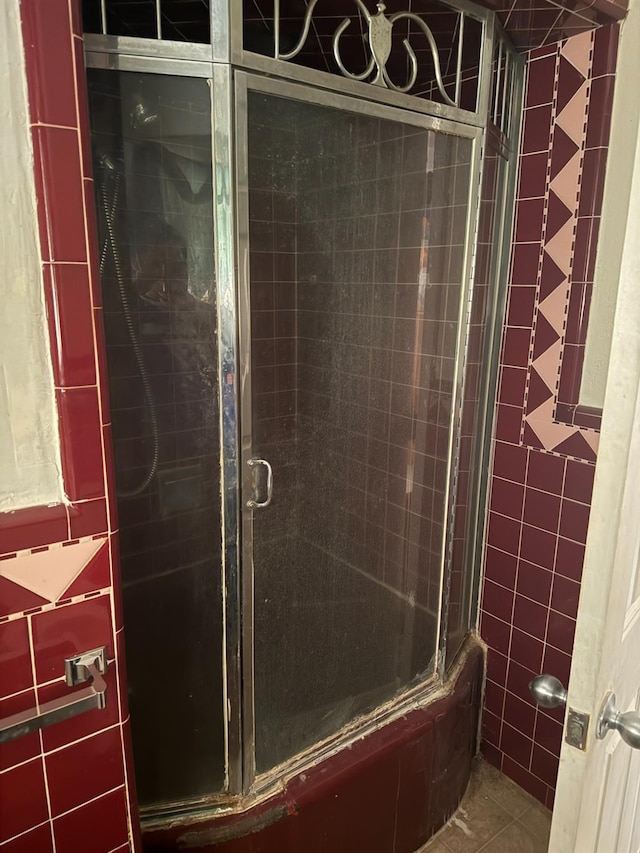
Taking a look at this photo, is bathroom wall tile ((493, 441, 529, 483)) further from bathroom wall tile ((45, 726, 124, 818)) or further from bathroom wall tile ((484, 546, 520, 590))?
bathroom wall tile ((45, 726, 124, 818))

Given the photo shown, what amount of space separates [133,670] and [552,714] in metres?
1.18

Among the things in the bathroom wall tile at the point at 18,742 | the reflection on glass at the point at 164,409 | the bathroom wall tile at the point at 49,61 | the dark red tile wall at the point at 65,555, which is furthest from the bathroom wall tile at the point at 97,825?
the bathroom wall tile at the point at 49,61

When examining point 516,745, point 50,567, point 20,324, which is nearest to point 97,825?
point 50,567

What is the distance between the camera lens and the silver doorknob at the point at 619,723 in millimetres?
803

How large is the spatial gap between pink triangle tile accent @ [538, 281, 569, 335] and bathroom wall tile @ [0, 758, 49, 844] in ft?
4.80

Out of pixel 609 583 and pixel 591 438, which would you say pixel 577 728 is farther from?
pixel 591 438

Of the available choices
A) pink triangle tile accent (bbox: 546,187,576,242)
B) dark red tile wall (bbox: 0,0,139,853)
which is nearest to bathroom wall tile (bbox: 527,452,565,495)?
pink triangle tile accent (bbox: 546,187,576,242)

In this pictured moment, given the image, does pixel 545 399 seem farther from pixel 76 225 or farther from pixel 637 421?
pixel 76 225

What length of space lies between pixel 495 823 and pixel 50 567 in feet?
5.04

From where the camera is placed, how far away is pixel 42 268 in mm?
838

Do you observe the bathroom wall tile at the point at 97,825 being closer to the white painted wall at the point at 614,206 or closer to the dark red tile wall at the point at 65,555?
the dark red tile wall at the point at 65,555

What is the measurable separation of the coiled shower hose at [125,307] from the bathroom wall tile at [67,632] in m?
0.29

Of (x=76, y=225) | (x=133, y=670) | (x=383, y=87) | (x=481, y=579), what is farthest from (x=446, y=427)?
(x=76, y=225)

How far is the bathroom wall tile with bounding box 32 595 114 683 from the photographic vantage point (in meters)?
0.92
